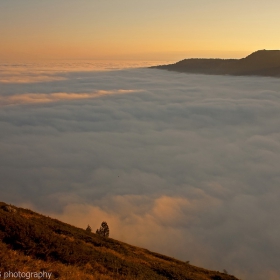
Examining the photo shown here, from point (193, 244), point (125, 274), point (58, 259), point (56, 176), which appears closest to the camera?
point (58, 259)

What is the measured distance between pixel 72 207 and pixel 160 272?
368 feet

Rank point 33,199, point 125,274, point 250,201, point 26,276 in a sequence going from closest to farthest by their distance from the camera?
1. point 26,276
2. point 125,274
3. point 33,199
4. point 250,201

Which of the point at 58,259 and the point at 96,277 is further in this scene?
the point at 58,259

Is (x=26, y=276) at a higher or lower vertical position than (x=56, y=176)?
higher

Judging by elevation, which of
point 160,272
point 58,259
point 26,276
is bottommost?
point 160,272

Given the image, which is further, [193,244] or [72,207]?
[72,207]

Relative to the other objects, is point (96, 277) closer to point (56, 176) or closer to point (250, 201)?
point (250, 201)

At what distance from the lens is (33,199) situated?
14100 centimetres

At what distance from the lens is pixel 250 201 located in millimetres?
150125

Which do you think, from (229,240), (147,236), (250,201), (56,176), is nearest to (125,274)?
(147,236)

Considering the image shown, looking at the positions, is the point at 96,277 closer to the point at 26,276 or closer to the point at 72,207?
the point at 26,276

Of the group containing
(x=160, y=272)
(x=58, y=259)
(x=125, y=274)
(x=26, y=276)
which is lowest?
(x=160, y=272)

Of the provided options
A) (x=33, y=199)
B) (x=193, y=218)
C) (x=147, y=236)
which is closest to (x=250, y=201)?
(x=193, y=218)

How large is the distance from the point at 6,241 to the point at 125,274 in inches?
254
